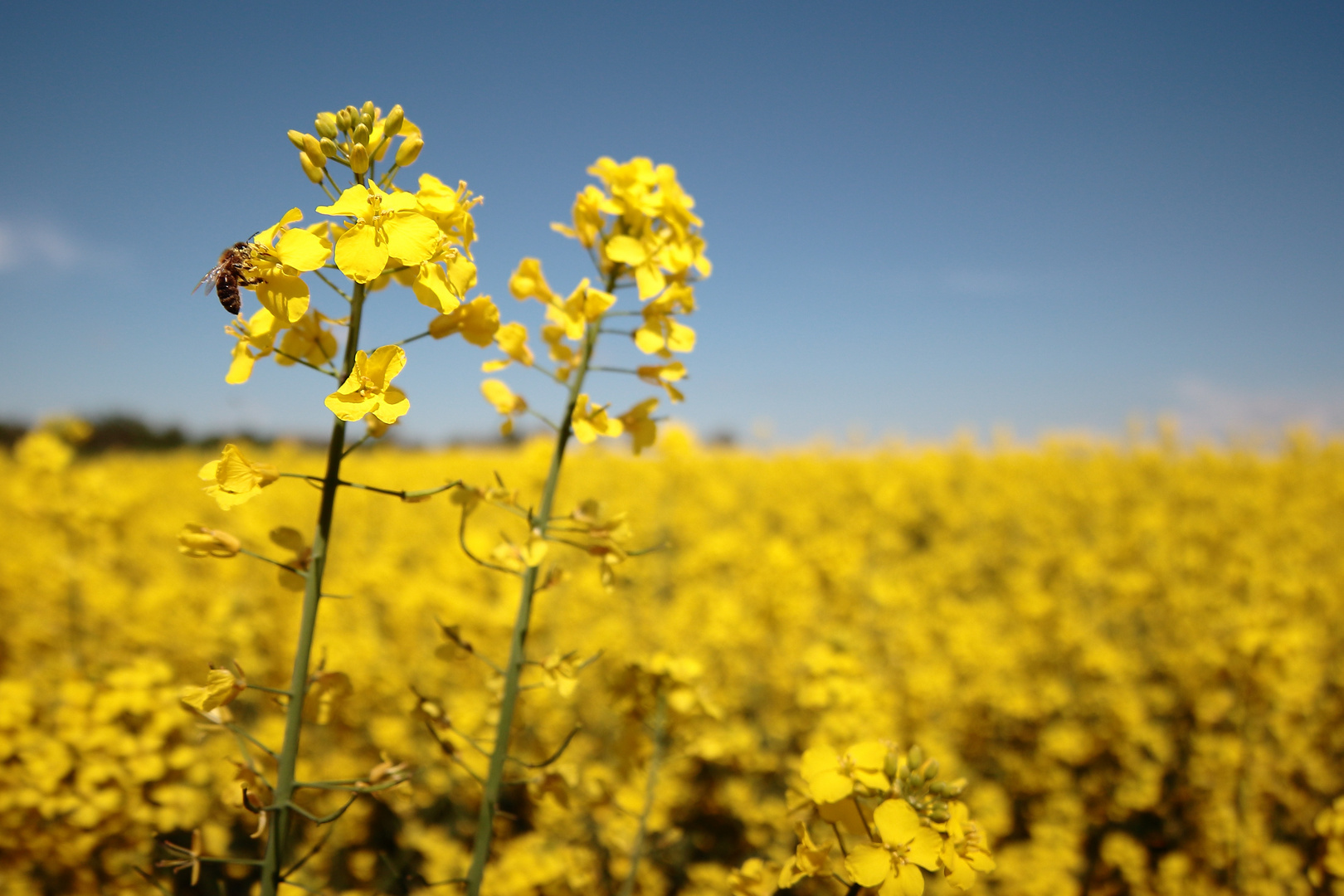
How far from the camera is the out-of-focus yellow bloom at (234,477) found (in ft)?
3.70

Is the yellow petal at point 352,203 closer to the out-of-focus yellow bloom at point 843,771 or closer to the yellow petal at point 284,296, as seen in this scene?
the yellow petal at point 284,296

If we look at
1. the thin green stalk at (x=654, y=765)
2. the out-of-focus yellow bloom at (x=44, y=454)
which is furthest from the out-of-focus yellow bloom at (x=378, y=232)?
the out-of-focus yellow bloom at (x=44, y=454)

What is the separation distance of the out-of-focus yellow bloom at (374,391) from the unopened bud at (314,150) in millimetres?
377

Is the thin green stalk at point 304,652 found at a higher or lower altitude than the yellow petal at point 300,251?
lower

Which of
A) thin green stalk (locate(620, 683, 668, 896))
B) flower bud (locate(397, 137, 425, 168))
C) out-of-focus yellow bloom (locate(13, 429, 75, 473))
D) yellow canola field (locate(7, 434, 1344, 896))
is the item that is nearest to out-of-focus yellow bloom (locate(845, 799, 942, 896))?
yellow canola field (locate(7, 434, 1344, 896))

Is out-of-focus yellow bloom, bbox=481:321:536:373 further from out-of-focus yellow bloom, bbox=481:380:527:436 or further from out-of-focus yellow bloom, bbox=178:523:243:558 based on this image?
out-of-focus yellow bloom, bbox=178:523:243:558

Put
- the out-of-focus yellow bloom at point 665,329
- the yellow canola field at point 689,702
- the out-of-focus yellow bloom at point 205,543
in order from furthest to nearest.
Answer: the yellow canola field at point 689,702
the out-of-focus yellow bloom at point 665,329
the out-of-focus yellow bloom at point 205,543

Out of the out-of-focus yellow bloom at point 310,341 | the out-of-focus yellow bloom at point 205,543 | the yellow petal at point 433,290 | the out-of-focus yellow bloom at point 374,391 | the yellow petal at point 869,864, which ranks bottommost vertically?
the yellow petal at point 869,864

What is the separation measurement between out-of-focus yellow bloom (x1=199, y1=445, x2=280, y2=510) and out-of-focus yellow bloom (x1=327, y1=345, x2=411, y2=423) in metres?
0.25

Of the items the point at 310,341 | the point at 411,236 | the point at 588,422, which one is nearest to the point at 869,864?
the point at 588,422

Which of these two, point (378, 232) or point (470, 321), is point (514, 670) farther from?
point (378, 232)

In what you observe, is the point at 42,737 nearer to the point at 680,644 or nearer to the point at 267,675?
the point at 267,675

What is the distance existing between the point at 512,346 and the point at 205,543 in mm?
712

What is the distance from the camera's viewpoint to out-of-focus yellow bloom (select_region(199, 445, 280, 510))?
1.13 m
